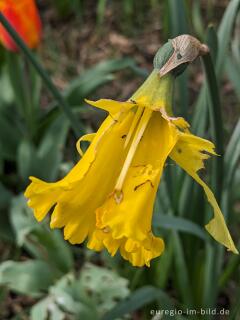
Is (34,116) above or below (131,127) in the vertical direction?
below

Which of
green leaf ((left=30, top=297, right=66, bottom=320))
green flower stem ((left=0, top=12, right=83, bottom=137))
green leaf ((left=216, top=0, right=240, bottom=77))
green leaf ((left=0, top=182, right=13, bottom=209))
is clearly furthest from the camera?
green leaf ((left=0, top=182, right=13, bottom=209))

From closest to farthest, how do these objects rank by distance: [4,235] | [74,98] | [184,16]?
[184,16]
[4,235]
[74,98]

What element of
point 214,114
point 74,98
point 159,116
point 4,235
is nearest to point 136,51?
point 74,98

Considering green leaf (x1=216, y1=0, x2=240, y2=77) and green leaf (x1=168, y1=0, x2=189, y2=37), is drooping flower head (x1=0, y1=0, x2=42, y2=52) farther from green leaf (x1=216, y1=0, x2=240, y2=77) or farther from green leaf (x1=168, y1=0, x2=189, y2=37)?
green leaf (x1=216, y1=0, x2=240, y2=77)

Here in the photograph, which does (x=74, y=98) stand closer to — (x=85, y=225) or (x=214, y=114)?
(x=214, y=114)

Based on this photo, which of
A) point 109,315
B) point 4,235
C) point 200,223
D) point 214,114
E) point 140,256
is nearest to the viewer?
point 140,256

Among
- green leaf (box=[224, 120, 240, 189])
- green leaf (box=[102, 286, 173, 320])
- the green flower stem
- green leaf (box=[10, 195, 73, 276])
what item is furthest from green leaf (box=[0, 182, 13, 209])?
green leaf (box=[224, 120, 240, 189])
